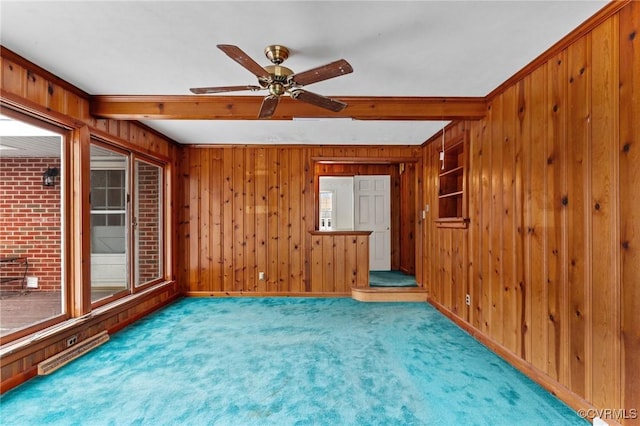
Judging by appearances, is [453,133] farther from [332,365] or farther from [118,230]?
[118,230]

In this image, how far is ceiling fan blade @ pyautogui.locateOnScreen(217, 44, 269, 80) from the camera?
148 centimetres

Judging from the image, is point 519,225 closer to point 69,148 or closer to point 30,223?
point 69,148

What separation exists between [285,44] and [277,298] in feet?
11.8

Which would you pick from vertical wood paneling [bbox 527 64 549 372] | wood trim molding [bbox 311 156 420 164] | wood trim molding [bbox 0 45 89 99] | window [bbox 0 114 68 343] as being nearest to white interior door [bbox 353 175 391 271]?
wood trim molding [bbox 311 156 420 164]

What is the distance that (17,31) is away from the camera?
1.82 m

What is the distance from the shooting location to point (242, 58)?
1.58m

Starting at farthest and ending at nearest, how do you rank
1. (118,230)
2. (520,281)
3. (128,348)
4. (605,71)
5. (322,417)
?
(118,230), (128,348), (520,281), (322,417), (605,71)

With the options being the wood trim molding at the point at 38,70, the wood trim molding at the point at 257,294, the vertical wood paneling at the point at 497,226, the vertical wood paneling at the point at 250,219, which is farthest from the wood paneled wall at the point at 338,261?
the wood trim molding at the point at 38,70

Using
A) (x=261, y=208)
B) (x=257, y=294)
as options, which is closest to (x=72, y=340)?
(x=257, y=294)

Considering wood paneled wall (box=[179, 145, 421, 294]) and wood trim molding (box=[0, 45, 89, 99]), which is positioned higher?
wood trim molding (box=[0, 45, 89, 99])

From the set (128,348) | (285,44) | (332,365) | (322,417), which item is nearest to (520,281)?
(332,365)

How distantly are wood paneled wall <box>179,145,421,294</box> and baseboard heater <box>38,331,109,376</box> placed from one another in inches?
70.8

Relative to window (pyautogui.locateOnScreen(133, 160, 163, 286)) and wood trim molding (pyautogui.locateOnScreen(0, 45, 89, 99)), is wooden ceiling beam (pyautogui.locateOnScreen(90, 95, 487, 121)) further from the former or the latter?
window (pyautogui.locateOnScreen(133, 160, 163, 286))

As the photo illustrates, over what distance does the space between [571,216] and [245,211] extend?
3987mm
